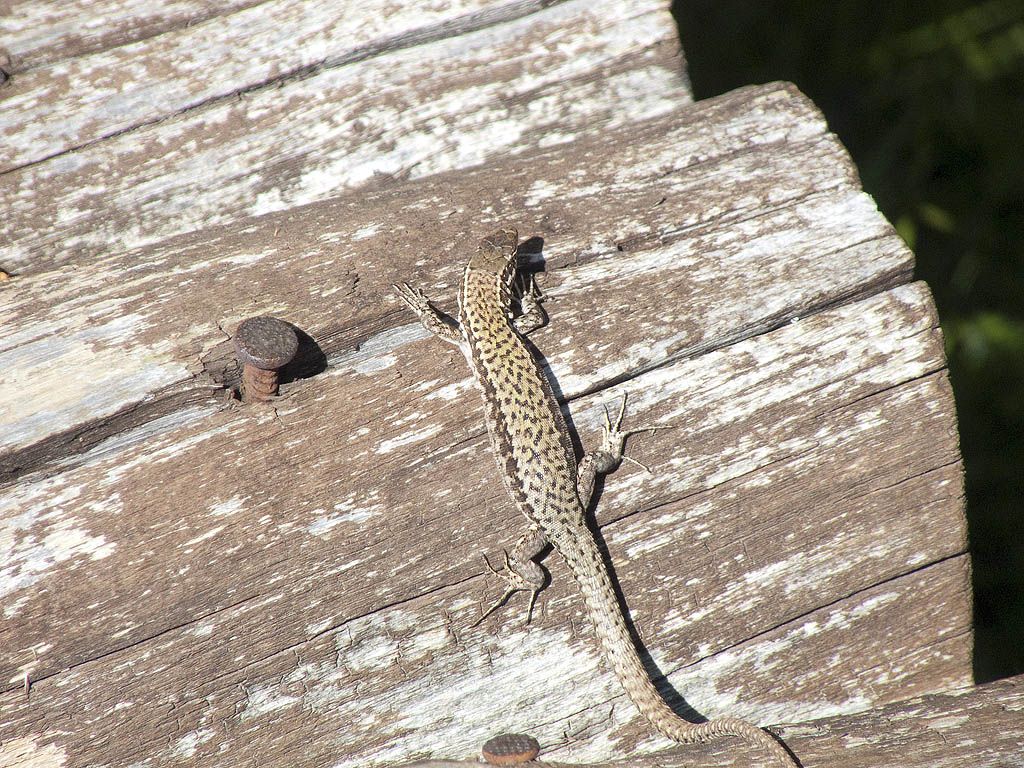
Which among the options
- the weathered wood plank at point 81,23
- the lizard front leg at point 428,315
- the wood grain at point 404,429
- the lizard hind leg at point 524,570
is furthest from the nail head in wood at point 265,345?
the weathered wood plank at point 81,23

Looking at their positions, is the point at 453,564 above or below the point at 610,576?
above

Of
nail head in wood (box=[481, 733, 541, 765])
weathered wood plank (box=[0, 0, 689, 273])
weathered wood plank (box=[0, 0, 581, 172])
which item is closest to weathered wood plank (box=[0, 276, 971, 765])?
nail head in wood (box=[481, 733, 541, 765])

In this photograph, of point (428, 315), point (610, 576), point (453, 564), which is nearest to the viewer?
point (453, 564)

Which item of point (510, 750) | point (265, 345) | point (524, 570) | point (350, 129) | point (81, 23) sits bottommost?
point (510, 750)

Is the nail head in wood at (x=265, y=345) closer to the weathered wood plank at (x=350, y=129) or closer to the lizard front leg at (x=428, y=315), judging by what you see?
the lizard front leg at (x=428, y=315)

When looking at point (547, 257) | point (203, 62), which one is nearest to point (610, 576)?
point (547, 257)

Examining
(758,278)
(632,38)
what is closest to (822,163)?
(758,278)

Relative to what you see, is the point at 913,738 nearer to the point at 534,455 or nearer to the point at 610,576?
the point at 610,576
